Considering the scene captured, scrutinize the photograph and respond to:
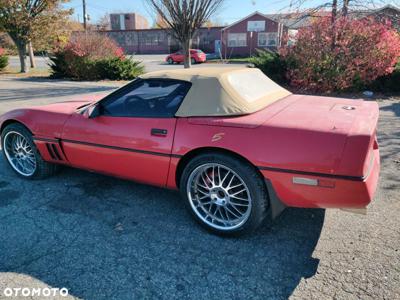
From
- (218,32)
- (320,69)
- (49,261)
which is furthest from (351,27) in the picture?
(218,32)

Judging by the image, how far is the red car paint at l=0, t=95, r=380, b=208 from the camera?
2.28 metres

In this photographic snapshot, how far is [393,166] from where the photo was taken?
14.0ft

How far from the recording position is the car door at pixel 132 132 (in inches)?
117

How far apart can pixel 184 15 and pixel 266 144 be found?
32.1 feet

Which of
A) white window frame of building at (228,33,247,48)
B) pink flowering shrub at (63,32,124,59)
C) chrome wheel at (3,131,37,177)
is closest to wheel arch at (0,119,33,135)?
chrome wheel at (3,131,37,177)

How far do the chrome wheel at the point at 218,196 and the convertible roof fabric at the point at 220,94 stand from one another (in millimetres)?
502

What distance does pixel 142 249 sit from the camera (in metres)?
2.67

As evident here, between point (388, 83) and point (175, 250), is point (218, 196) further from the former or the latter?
point (388, 83)

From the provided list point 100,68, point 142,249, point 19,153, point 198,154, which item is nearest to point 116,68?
point 100,68

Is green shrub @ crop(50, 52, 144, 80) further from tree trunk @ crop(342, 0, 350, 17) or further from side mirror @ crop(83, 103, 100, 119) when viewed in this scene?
side mirror @ crop(83, 103, 100, 119)

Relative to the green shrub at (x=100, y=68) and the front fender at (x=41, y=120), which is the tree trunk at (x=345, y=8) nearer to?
the green shrub at (x=100, y=68)

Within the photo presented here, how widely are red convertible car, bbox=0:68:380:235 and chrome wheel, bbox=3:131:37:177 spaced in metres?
0.27

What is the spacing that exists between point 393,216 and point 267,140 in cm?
161

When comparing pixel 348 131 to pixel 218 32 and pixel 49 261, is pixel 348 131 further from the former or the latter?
pixel 218 32
